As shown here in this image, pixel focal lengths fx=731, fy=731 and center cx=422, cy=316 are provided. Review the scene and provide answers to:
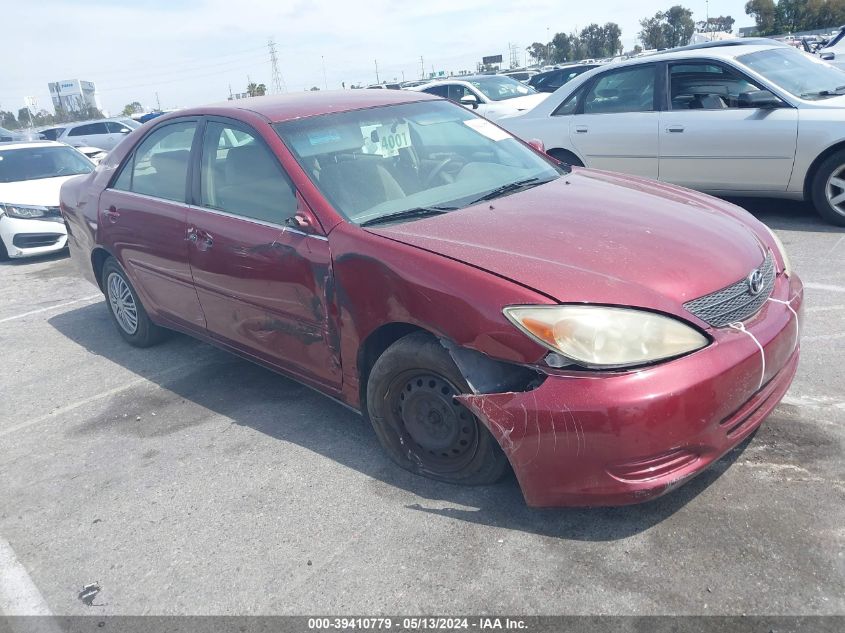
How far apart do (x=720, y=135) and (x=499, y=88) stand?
33.0 ft

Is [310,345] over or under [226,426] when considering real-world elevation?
over

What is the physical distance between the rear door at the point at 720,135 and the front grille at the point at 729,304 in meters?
4.16

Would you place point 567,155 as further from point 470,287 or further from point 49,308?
point 470,287

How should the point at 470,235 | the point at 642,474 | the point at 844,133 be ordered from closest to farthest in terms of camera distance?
the point at 642,474 < the point at 470,235 < the point at 844,133

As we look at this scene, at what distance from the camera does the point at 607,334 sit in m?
2.52

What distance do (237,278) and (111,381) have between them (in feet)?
5.40

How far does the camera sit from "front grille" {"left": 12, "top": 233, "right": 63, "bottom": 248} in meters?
8.90

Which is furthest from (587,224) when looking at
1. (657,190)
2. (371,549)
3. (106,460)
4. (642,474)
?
(106,460)

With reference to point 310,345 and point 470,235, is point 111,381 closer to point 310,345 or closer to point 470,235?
point 310,345

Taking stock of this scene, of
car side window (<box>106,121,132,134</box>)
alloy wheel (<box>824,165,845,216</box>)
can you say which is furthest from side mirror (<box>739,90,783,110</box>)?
car side window (<box>106,121,132,134</box>)

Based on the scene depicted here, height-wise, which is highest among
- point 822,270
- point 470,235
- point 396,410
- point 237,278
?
point 470,235

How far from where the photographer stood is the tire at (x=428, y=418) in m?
2.88

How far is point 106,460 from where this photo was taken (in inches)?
148

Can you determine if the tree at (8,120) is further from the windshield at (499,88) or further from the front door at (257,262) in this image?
the front door at (257,262)
